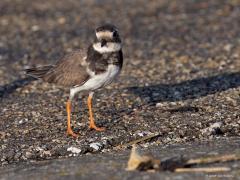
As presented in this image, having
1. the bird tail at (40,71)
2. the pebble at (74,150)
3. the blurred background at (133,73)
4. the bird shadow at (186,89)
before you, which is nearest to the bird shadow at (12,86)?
the blurred background at (133,73)

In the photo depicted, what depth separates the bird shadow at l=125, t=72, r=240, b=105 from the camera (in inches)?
351

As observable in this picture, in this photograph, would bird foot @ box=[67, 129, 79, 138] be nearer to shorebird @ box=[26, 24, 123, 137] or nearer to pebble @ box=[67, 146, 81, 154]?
shorebird @ box=[26, 24, 123, 137]

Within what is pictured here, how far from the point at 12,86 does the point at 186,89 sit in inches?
113

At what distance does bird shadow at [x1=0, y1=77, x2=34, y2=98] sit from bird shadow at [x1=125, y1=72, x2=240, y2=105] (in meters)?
1.84

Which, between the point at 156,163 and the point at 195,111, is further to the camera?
the point at 195,111

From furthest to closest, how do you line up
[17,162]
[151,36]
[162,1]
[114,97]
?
[162,1], [151,36], [114,97], [17,162]

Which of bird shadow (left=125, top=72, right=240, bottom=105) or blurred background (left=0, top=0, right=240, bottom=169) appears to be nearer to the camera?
blurred background (left=0, top=0, right=240, bottom=169)

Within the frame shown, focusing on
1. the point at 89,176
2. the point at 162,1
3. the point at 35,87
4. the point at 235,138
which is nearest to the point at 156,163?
the point at 89,176

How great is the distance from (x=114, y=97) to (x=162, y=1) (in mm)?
8777

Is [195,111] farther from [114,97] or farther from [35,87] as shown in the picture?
[35,87]

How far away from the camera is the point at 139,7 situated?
16.8 meters

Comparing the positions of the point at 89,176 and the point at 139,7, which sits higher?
the point at 139,7

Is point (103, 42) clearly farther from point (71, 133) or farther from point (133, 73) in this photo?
point (133, 73)

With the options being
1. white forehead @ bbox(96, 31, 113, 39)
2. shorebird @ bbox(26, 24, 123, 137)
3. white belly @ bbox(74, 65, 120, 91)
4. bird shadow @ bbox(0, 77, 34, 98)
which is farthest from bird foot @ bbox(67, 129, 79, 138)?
bird shadow @ bbox(0, 77, 34, 98)
